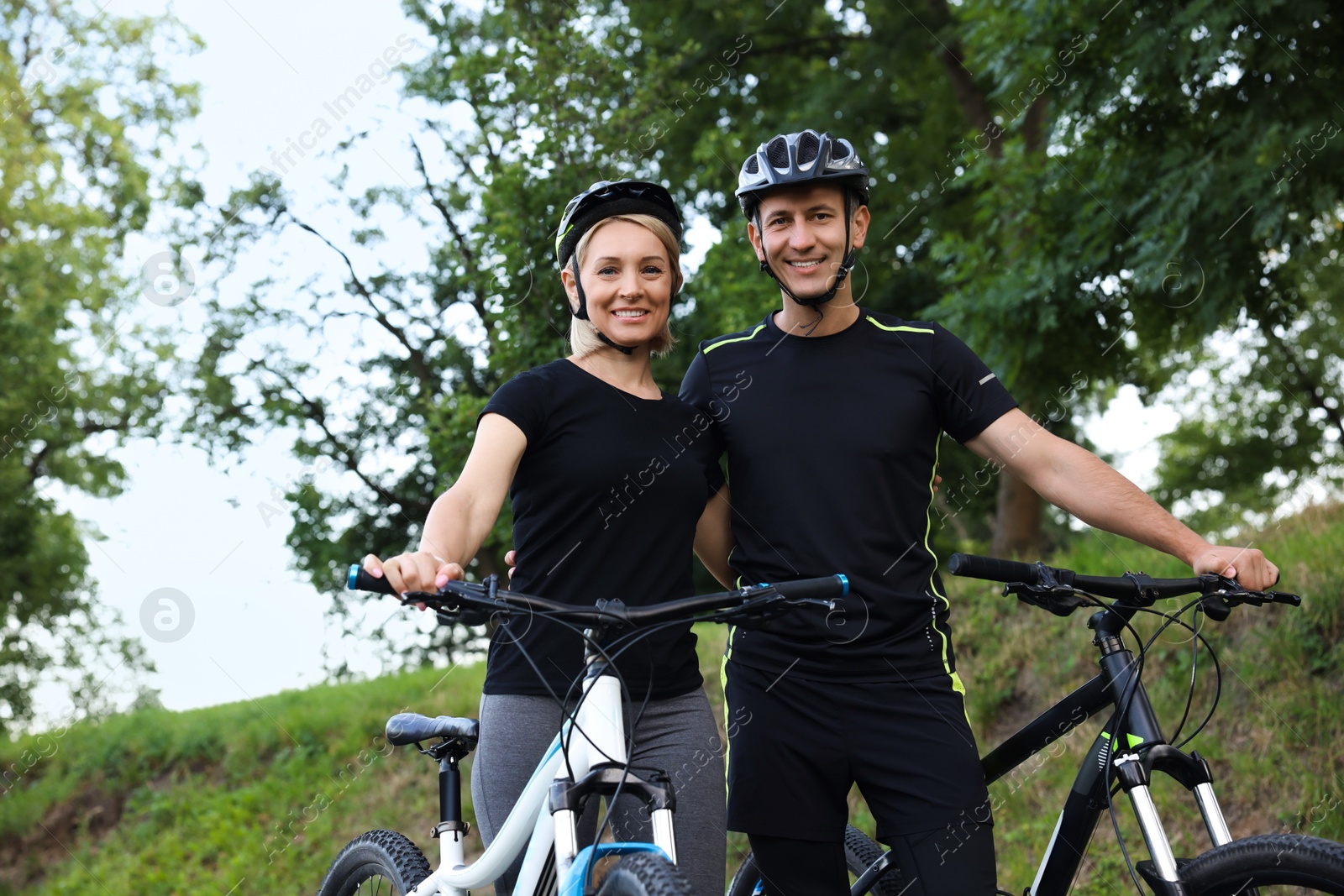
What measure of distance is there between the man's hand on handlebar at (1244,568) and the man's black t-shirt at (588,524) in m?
1.21

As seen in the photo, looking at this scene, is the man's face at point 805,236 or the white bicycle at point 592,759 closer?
the white bicycle at point 592,759

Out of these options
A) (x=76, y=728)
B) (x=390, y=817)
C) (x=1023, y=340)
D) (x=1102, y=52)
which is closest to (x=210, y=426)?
(x=76, y=728)

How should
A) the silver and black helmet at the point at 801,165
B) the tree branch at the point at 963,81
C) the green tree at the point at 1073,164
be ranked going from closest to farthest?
the silver and black helmet at the point at 801,165
the green tree at the point at 1073,164
the tree branch at the point at 963,81

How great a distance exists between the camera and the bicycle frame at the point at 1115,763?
238 centimetres

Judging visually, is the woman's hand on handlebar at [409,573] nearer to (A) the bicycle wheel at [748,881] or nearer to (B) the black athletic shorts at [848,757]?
(B) the black athletic shorts at [848,757]

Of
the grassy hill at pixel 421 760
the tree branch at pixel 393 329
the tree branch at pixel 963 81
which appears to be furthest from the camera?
the tree branch at pixel 963 81

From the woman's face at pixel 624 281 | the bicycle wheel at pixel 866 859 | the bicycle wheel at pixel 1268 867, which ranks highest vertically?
the woman's face at pixel 624 281

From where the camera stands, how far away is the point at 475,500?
245 centimetres

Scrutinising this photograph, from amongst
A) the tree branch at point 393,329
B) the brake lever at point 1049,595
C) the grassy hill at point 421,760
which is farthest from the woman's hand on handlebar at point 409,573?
the tree branch at point 393,329

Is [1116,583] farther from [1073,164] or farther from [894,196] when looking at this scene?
[894,196]

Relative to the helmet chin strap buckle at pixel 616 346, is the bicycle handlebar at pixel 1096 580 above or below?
below

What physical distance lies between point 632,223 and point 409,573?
1194 mm

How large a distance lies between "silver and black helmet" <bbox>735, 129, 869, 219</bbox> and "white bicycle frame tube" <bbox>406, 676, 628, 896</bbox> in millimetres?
1459

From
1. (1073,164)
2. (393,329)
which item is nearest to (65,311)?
(393,329)
